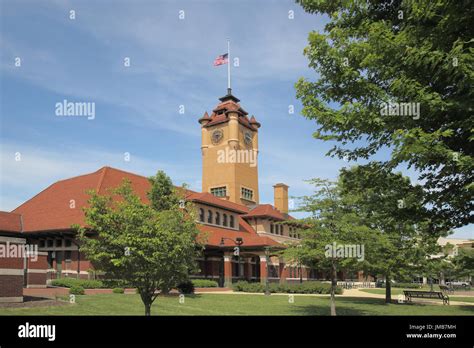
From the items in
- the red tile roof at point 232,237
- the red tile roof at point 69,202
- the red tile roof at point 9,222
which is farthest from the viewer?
the red tile roof at point 232,237

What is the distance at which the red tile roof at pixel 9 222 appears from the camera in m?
29.7

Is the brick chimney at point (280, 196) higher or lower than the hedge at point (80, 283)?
higher

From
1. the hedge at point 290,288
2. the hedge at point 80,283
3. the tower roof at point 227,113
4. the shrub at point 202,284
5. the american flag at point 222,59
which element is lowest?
the hedge at point 290,288

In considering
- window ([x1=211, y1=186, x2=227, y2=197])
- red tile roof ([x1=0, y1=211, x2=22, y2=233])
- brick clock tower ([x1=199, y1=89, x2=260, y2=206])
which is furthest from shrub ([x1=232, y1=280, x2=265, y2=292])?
window ([x1=211, y1=186, x2=227, y2=197])

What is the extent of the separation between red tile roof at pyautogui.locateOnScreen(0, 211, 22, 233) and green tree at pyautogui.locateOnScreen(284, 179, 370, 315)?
2034 centimetres

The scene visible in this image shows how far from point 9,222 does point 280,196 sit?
144 feet

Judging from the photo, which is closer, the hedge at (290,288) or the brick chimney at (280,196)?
the hedge at (290,288)

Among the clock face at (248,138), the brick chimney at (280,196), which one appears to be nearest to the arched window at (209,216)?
the brick chimney at (280,196)

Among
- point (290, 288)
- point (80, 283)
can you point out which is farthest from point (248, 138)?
point (80, 283)

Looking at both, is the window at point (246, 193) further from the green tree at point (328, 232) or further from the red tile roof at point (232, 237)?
the green tree at point (328, 232)

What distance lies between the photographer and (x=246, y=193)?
233 ft

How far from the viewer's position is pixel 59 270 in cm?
3484
